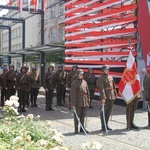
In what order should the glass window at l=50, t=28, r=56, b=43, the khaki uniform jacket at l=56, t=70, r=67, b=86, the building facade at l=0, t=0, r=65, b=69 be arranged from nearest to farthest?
the khaki uniform jacket at l=56, t=70, r=67, b=86 → the building facade at l=0, t=0, r=65, b=69 → the glass window at l=50, t=28, r=56, b=43

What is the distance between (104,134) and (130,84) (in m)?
1.83

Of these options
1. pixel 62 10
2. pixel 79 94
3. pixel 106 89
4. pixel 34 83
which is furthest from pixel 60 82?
pixel 62 10

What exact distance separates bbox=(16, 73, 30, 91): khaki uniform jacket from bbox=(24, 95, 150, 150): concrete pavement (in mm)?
994

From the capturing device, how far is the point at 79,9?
1831cm

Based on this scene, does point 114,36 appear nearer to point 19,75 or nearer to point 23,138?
point 19,75

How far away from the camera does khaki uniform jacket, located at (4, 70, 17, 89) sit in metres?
13.8

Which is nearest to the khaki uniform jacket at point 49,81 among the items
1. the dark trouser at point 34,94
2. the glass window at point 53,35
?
the dark trouser at point 34,94

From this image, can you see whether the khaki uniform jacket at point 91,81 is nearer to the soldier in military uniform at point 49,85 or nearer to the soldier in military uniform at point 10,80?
the soldier in military uniform at point 49,85

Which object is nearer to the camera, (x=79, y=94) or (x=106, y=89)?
(x=79, y=94)

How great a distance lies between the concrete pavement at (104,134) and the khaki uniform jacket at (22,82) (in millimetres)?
994

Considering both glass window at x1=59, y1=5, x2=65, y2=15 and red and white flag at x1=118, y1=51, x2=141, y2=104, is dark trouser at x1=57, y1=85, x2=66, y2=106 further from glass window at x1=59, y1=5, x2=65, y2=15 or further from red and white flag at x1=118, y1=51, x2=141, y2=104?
glass window at x1=59, y1=5, x2=65, y2=15

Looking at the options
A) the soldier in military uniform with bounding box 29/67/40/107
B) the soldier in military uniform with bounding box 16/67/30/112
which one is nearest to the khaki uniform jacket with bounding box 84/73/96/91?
the soldier in military uniform with bounding box 29/67/40/107

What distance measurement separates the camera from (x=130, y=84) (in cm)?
977

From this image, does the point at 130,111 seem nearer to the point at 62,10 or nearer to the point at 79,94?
the point at 79,94
